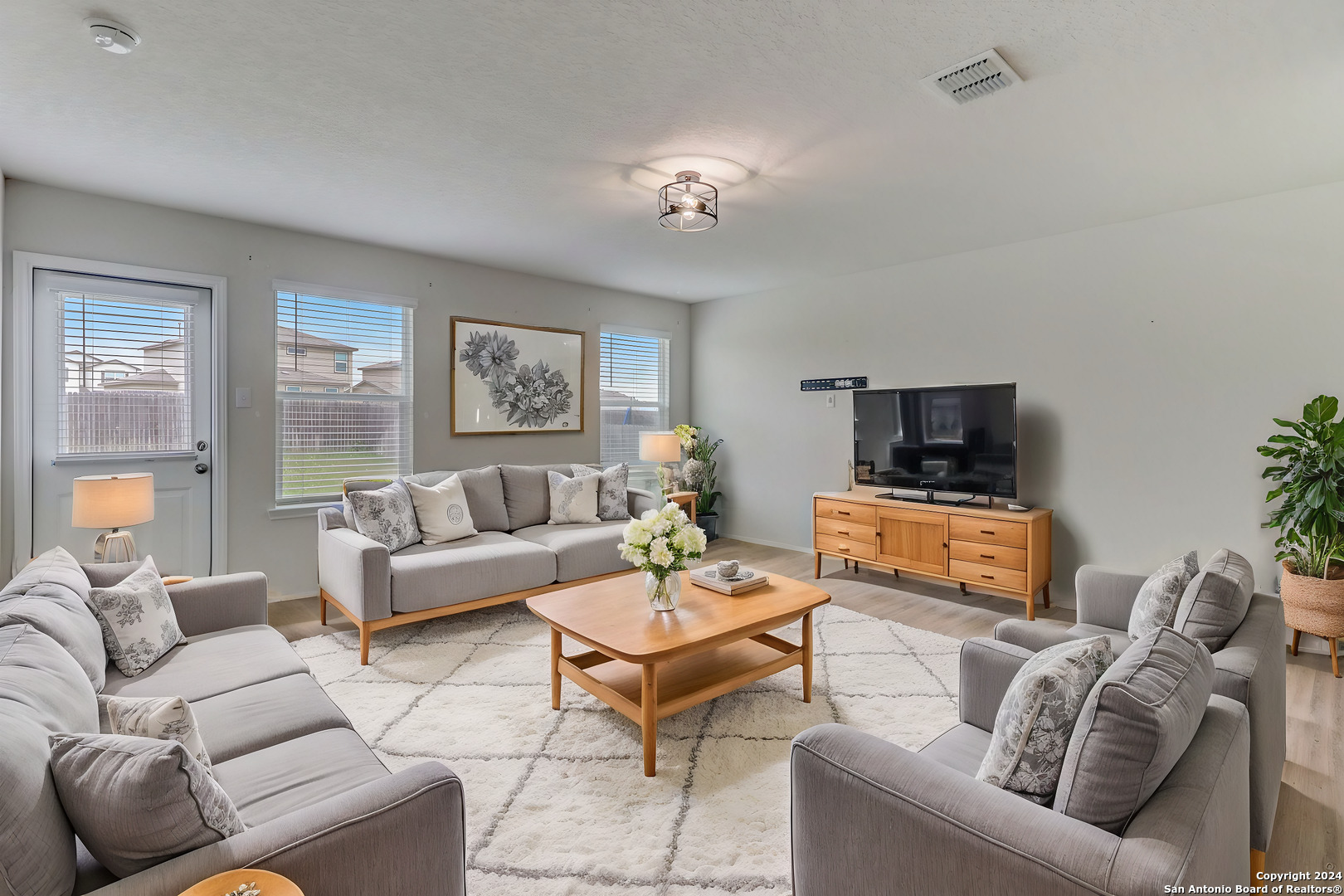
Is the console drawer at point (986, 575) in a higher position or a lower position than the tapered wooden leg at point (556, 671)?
higher

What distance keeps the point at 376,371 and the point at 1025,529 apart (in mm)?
4641

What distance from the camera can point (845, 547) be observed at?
4.88 m

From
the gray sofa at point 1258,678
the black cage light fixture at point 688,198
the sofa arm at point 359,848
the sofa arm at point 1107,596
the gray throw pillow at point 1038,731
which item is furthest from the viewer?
the black cage light fixture at point 688,198

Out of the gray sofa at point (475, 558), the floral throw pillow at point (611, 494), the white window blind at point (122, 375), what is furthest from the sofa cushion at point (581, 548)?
the white window blind at point (122, 375)

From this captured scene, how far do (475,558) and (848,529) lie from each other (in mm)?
2826

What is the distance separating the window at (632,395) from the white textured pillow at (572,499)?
1.35 meters

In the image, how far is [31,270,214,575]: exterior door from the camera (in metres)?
3.44

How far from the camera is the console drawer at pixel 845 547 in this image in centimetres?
474

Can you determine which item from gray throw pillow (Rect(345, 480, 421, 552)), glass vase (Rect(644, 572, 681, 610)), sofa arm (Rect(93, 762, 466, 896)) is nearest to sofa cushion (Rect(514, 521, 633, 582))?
gray throw pillow (Rect(345, 480, 421, 552))

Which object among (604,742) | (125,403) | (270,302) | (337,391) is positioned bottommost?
(604,742)

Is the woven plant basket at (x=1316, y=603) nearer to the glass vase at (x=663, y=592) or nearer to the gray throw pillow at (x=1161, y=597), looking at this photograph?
the gray throw pillow at (x=1161, y=597)

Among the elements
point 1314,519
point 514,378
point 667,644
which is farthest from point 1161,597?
point 514,378

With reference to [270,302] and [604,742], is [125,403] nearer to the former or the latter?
[270,302]

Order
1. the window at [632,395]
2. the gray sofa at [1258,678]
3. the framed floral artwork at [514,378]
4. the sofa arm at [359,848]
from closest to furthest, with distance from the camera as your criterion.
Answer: the sofa arm at [359,848], the gray sofa at [1258,678], the framed floral artwork at [514,378], the window at [632,395]
